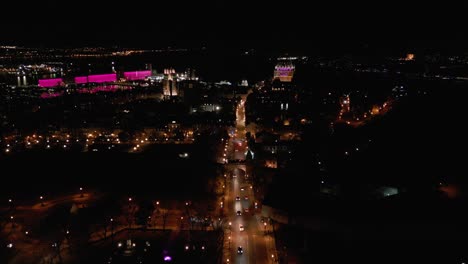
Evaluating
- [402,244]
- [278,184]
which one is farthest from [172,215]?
[402,244]

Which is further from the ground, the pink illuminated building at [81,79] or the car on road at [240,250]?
the pink illuminated building at [81,79]

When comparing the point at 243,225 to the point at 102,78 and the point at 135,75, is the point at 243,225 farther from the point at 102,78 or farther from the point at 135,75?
the point at 102,78

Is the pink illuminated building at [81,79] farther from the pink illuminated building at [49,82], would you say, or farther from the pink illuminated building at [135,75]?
the pink illuminated building at [135,75]

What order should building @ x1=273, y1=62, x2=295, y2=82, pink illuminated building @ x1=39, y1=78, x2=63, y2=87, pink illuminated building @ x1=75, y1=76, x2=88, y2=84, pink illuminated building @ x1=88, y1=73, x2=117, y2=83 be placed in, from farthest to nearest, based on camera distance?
building @ x1=273, y1=62, x2=295, y2=82, pink illuminated building @ x1=88, y1=73, x2=117, y2=83, pink illuminated building @ x1=75, y1=76, x2=88, y2=84, pink illuminated building @ x1=39, y1=78, x2=63, y2=87

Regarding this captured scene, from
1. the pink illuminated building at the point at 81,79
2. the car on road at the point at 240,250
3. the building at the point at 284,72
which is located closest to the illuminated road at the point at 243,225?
→ the car on road at the point at 240,250

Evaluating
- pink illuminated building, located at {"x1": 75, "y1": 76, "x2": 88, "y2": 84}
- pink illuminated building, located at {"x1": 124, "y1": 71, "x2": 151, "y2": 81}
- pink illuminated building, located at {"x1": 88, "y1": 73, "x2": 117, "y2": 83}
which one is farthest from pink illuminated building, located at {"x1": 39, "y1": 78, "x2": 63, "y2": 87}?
pink illuminated building, located at {"x1": 124, "y1": 71, "x2": 151, "y2": 81}

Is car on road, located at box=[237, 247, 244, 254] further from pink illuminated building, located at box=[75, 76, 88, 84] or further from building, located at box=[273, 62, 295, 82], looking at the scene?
pink illuminated building, located at box=[75, 76, 88, 84]

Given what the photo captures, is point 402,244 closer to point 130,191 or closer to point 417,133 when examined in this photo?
point 130,191

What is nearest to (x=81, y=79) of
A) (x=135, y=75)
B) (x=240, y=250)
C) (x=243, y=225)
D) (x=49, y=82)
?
(x=49, y=82)
